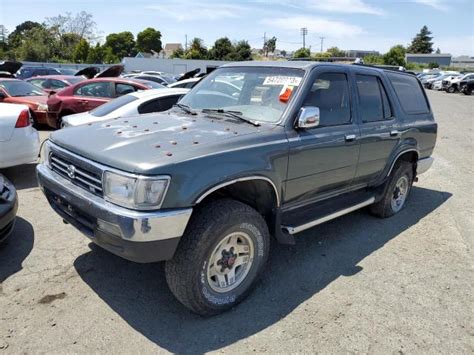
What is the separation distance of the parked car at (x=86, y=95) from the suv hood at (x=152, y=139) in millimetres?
5810

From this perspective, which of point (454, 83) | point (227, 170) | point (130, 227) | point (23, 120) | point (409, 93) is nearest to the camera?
point (130, 227)

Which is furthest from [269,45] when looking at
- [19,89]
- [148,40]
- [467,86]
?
[19,89]

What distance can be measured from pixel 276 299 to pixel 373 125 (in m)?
2.28

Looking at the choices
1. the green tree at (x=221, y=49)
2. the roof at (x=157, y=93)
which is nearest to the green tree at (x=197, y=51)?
the green tree at (x=221, y=49)

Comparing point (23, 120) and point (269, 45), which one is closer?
point (23, 120)

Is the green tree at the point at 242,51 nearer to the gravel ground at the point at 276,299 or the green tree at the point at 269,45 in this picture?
the green tree at the point at 269,45

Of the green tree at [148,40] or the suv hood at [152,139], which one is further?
the green tree at [148,40]

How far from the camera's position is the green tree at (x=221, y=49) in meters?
69.6

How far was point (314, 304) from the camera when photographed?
3.29 meters

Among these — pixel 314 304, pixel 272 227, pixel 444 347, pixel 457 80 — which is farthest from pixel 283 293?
pixel 457 80

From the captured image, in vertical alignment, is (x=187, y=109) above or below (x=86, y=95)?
above

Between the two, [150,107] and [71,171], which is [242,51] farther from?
[71,171]

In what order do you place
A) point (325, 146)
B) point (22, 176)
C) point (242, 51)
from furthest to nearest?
point (242, 51) → point (22, 176) → point (325, 146)

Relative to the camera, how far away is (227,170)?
290 cm
